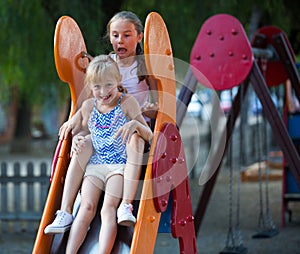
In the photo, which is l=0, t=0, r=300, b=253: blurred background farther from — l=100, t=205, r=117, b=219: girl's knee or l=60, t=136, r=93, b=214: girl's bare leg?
l=100, t=205, r=117, b=219: girl's knee

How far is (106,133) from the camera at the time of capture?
177 inches

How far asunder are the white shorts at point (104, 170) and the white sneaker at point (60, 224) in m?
0.28

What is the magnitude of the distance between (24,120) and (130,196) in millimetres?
22138

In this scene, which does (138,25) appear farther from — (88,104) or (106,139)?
(106,139)

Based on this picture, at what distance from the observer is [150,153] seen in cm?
443

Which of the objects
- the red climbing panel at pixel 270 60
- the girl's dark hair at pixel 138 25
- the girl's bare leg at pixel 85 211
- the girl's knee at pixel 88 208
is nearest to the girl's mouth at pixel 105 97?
the girl's dark hair at pixel 138 25

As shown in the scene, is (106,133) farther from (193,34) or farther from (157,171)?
(193,34)

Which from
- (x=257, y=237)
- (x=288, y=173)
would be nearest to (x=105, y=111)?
(x=257, y=237)

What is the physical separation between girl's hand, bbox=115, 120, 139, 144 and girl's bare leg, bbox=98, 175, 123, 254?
24 cm

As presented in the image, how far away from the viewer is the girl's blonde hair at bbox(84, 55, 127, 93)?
14.3 ft

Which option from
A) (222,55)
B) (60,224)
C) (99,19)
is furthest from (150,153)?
(99,19)

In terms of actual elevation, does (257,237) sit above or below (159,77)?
below

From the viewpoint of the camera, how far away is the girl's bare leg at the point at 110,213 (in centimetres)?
421

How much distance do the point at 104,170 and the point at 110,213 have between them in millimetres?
300
